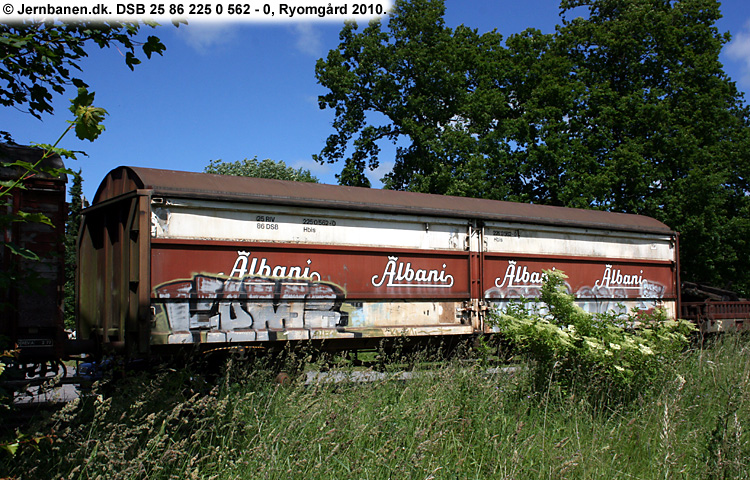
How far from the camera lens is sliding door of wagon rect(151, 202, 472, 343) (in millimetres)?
7340

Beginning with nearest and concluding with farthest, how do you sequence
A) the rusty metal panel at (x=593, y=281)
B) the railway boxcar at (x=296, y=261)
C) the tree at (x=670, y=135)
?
the railway boxcar at (x=296, y=261), the rusty metal panel at (x=593, y=281), the tree at (x=670, y=135)

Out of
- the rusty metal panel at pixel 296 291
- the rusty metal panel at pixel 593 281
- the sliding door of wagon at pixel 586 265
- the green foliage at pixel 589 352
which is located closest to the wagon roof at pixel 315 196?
the sliding door of wagon at pixel 586 265

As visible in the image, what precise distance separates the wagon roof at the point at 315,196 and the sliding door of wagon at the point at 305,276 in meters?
0.17

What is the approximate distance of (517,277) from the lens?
1007cm

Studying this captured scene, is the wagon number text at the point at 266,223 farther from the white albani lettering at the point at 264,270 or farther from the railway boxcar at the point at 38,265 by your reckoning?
the railway boxcar at the point at 38,265

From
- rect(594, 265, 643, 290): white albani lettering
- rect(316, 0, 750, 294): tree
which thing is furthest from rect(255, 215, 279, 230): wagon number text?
rect(316, 0, 750, 294): tree

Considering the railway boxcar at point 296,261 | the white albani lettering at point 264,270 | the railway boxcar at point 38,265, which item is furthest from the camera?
the white albani lettering at point 264,270

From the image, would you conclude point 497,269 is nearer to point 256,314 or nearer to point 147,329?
point 256,314

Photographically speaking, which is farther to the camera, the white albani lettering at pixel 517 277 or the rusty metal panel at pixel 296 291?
the white albani lettering at pixel 517 277

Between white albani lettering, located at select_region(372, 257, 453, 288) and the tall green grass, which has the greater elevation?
white albani lettering, located at select_region(372, 257, 453, 288)

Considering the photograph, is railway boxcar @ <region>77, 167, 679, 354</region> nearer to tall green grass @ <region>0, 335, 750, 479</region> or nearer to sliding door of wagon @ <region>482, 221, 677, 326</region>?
sliding door of wagon @ <region>482, 221, 677, 326</region>

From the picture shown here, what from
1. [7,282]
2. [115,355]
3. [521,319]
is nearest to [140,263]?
[115,355]

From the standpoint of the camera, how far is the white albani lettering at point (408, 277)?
348 inches

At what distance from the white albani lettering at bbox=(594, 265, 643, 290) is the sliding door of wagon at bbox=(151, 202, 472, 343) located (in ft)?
10.9
